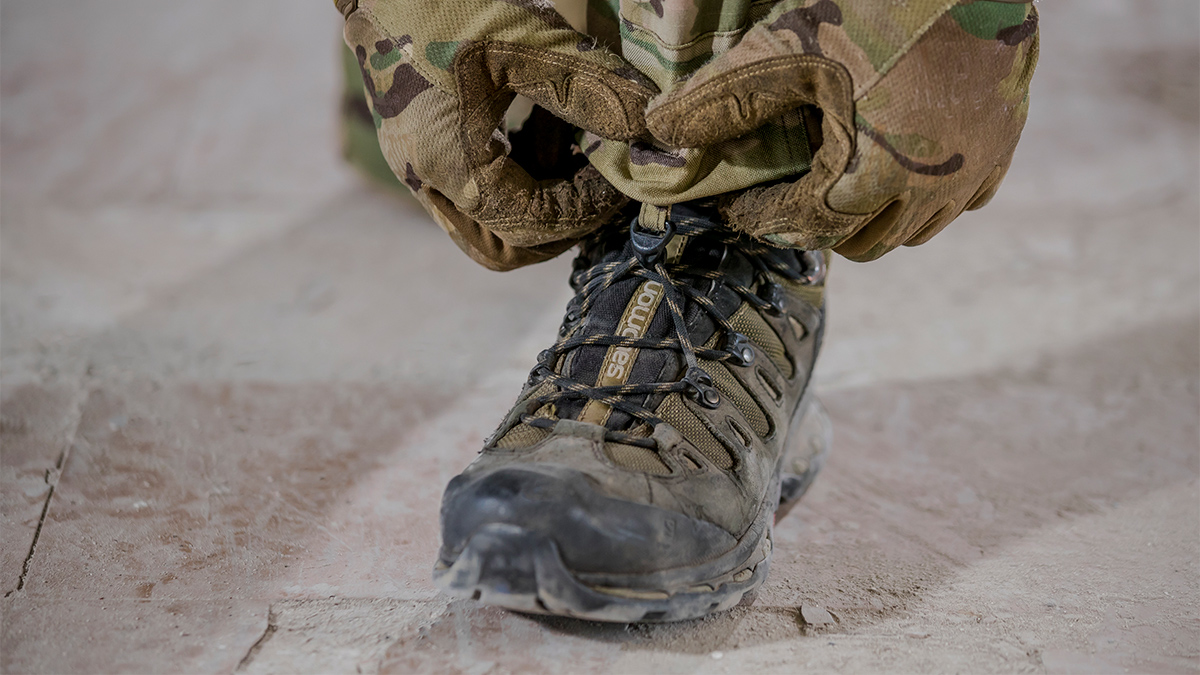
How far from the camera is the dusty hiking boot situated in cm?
57

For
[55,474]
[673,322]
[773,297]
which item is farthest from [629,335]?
[55,474]

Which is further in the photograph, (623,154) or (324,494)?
(324,494)

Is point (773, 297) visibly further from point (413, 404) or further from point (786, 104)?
point (413, 404)

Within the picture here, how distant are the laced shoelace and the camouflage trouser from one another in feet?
0.15

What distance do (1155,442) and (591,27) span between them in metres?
0.84

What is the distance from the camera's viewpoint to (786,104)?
2.11ft

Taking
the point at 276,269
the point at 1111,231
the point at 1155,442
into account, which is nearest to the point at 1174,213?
the point at 1111,231

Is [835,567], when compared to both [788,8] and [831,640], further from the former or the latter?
[788,8]

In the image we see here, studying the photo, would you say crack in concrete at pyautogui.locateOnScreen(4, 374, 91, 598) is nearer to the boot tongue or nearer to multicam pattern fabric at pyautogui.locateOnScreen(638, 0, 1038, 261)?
the boot tongue

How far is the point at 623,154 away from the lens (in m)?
0.76

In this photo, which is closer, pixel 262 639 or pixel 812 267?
pixel 262 639

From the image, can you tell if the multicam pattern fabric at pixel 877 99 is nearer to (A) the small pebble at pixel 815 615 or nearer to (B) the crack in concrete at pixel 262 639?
(A) the small pebble at pixel 815 615

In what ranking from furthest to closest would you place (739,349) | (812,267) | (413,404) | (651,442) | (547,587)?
(413,404), (812,267), (739,349), (651,442), (547,587)

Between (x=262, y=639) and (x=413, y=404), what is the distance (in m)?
0.50
